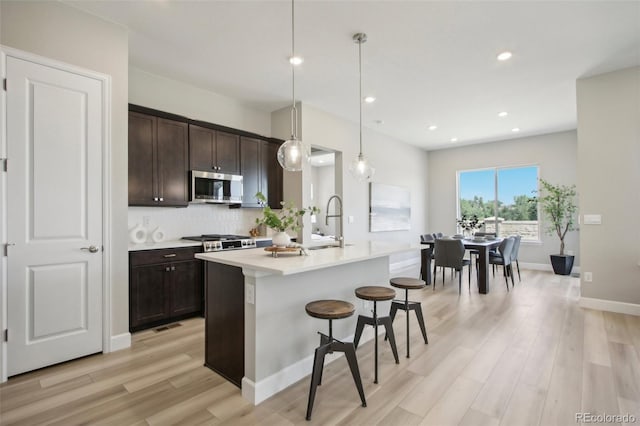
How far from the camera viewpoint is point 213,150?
420 cm

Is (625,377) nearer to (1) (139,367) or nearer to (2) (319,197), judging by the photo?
(1) (139,367)

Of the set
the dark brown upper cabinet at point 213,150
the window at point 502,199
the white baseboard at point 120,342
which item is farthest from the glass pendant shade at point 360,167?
the window at point 502,199

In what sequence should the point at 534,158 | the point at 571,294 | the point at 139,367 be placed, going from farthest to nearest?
the point at 534,158 → the point at 571,294 → the point at 139,367

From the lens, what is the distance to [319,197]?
10.0 meters

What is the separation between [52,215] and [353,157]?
4.47 m

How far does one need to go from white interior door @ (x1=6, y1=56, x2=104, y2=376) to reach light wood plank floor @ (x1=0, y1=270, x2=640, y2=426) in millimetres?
275

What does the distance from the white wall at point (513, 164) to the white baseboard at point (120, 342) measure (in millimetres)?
7307

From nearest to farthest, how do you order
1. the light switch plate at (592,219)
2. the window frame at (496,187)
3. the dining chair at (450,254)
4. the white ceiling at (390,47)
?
the white ceiling at (390,47)
the light switch plate at (592,219)
the dining chair at (450,254)
the window frame at (496,187)

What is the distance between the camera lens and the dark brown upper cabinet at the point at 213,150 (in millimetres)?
3988

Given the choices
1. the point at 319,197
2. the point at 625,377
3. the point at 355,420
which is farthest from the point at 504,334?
the point at 319,197

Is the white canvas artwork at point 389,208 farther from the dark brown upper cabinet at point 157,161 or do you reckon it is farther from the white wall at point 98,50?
the white wall at point 98,50

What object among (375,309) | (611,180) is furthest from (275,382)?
(611,180)

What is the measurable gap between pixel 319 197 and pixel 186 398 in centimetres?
814

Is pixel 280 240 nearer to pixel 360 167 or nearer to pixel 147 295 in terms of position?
pixel 360 167
